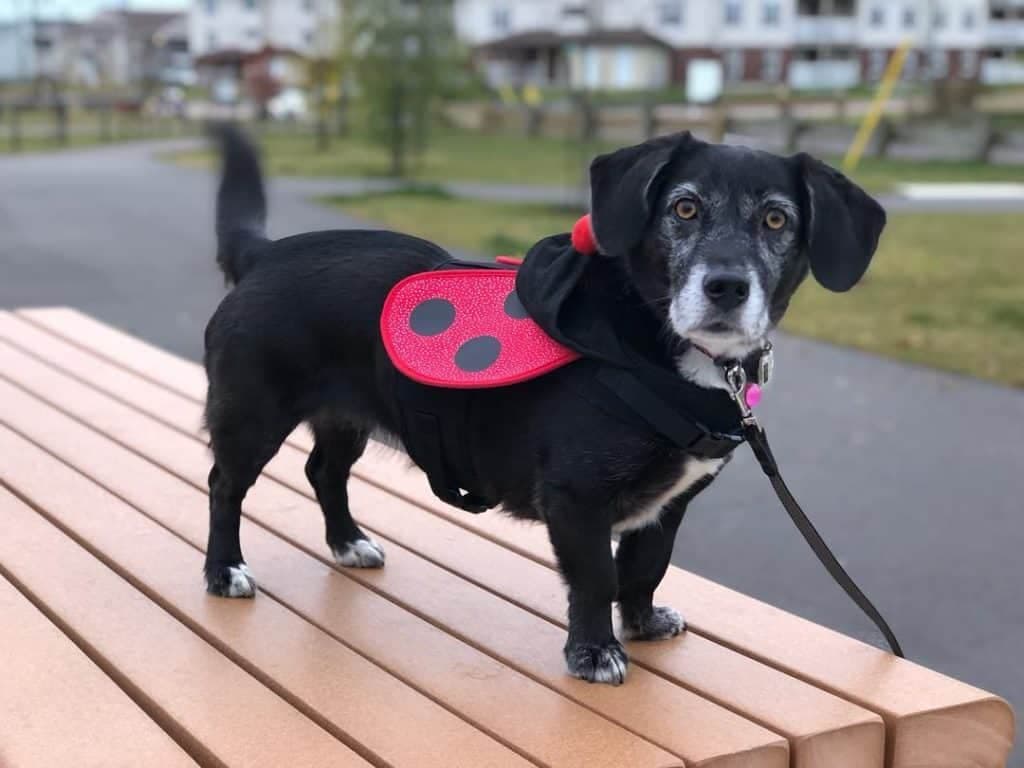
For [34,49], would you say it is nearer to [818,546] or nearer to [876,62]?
[876,62]

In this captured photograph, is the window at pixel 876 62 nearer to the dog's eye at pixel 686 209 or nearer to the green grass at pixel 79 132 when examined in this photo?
the green grass at pixel 79 132

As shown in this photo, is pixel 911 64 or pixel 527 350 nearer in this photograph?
pixel 527 350

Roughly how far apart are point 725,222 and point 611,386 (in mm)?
369

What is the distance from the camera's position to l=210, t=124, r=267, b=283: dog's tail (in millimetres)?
3107

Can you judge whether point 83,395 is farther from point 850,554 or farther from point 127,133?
point 127,133

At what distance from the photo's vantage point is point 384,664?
2.61 m

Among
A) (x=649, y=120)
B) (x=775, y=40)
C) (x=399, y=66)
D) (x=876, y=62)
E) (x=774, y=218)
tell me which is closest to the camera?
(x=774, y=218)

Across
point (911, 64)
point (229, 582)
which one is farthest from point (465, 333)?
point (911, 64)

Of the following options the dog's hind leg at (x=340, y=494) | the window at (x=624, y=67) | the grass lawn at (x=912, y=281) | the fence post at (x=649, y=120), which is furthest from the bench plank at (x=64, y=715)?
the window at (x=624, y=67)

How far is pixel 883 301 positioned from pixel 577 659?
272 inches

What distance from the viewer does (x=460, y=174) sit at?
19484 mm

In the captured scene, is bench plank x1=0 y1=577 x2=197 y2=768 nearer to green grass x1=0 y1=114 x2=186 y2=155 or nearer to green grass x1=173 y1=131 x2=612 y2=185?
green grass x1=173 y1=131 x2=612 y2=185

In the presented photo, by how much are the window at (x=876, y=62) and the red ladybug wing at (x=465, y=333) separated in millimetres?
63260

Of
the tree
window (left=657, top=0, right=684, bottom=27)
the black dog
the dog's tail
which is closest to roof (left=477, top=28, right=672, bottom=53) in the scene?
window (left=657, top=0, right=684, bottom=27)
